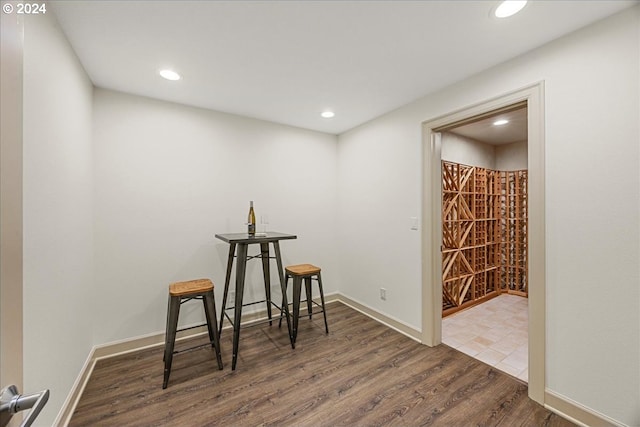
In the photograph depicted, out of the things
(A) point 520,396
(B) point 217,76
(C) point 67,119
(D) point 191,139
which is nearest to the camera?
(C) point 67,119

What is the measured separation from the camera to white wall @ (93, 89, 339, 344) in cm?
231

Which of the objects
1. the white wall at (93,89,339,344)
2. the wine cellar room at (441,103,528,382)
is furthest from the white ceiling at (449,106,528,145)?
the white wall at (93,89,339,344)

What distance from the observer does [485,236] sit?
399 cm

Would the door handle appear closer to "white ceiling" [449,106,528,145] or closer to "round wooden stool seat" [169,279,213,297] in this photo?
"round wooden stool seat" [169,279,213,297]

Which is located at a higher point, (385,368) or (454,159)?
(454,159)

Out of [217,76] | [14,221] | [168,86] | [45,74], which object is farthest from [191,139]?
[14,221]

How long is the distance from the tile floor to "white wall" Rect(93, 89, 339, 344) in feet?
6.35

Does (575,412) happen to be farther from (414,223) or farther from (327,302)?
(327,302)

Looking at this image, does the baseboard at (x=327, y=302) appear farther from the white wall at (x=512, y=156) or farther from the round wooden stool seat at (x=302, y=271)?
the white wall at (x=512, y=156)

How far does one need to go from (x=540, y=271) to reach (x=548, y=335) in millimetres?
418

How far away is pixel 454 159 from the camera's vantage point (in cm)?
354

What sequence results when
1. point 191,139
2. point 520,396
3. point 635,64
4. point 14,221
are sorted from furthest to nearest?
point 191,139, point 520,396, point 635,64, point 14,221

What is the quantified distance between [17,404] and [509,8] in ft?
7.86

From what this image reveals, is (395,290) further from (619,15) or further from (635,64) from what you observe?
(619,15)
